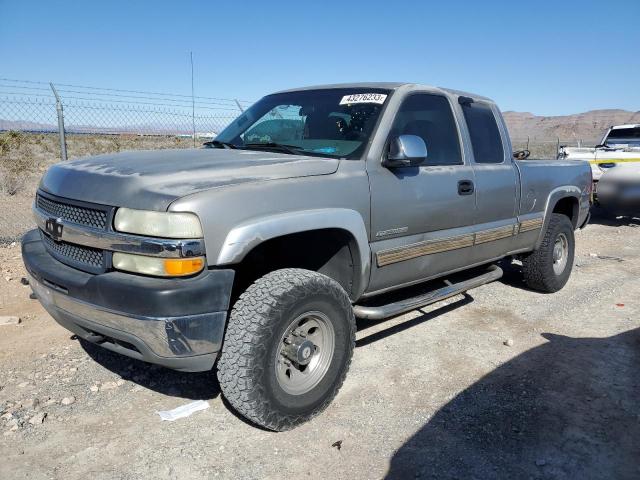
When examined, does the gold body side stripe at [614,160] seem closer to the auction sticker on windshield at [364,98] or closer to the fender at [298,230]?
the auction sticker on windshield at [364,98]

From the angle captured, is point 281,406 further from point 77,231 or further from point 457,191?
point 457,191

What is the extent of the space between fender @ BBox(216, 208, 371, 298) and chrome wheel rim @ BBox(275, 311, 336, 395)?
1.36ft

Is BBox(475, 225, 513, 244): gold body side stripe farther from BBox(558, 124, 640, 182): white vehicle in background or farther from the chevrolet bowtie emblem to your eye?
BBox(558, 124, 640, 182): white vehicle in background

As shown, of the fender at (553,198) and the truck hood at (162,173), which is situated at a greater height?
the truck hood at (162,173)

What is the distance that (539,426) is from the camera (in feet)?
10.0

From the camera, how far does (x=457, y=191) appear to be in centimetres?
400

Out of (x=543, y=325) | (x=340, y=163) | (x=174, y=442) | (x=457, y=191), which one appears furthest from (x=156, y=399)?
(x=543, y=325)

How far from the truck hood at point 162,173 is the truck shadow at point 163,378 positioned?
4.24 ft

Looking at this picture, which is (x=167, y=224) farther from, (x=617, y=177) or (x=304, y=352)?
(x=617, y=177)

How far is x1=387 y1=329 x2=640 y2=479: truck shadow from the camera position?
8.80 ft

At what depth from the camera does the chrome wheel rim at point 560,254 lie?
5.71 meters

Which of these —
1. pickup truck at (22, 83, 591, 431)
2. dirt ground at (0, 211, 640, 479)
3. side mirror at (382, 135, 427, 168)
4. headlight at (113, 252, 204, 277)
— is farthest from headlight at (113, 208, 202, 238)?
side mirror at (382, 135, 427, 168)

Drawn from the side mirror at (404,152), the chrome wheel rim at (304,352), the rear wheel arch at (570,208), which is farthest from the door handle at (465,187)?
the rear wheel arch at (570,208)

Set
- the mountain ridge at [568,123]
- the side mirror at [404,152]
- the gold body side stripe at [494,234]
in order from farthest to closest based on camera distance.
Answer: the mountain ridge at [568,123] → the gold body side stripe at [494,234] → the side mirror at [404,152]
